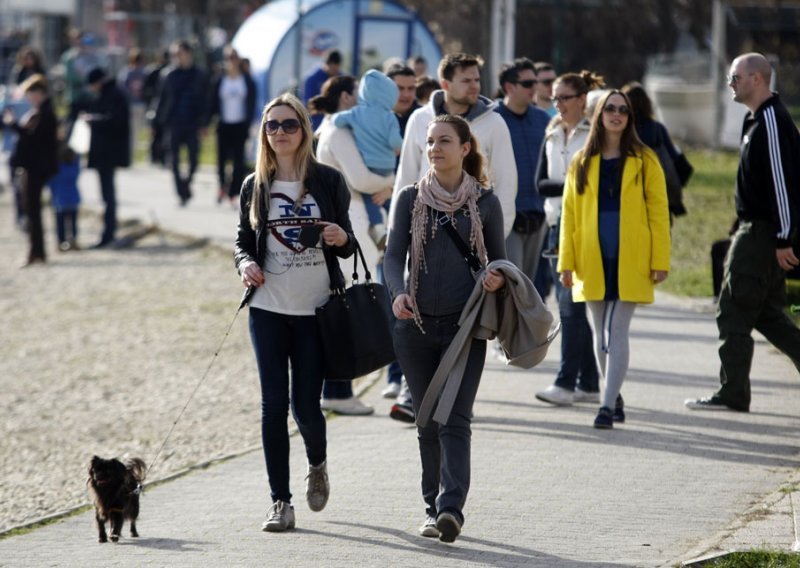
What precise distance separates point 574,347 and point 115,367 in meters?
5.39

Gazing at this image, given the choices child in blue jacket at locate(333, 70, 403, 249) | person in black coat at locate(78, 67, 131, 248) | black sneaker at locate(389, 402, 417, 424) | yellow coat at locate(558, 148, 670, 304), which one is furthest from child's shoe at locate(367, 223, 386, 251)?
person in black coat at locate(78, 67, 131, 248)

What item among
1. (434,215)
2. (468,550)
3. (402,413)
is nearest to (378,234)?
(402,413)

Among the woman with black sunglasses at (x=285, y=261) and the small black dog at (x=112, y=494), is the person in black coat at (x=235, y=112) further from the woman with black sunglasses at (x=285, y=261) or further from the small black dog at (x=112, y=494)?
the woman with black sunglasses at (x=285, y=261)

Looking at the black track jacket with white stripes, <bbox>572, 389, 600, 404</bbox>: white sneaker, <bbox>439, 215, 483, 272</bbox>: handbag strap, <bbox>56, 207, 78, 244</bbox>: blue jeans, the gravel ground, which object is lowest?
the gravel ground

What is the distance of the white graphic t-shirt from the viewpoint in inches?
253

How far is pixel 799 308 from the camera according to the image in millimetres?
6348

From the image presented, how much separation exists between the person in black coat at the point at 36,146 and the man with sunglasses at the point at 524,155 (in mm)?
9320

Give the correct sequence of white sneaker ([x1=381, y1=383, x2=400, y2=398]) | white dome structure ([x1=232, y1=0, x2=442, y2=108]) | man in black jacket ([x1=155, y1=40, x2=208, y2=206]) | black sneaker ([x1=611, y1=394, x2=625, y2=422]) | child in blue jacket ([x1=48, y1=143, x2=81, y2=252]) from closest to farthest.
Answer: black sneaker ([x1=611, y1=394, x2=625, y2=422]) → white sneaker ([x1=381, y1=383, x2=400, y2=398]) → child in blue jacket ([x1=48, y1=143, x2=81, y2=252]) → man in black jacket ([x1=155, y1=40, x2=208, y2=206]) → white dome structure ([x1=232, y1=0, x2=442, y2=108])

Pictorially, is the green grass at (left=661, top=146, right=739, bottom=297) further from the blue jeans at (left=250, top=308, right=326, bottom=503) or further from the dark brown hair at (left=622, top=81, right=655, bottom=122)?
the blue jeans at (left=250, top=308, right=326, bottom=503)

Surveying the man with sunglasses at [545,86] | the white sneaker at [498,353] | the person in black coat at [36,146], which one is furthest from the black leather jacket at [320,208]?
the person in black coat at [36,146]

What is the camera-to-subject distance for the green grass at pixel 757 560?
560cm

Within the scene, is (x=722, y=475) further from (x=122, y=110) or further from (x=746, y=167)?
(x=122, y=110)

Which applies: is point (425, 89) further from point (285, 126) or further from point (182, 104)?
point (182, 104)

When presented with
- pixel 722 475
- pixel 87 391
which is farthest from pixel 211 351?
pixel 722 475
